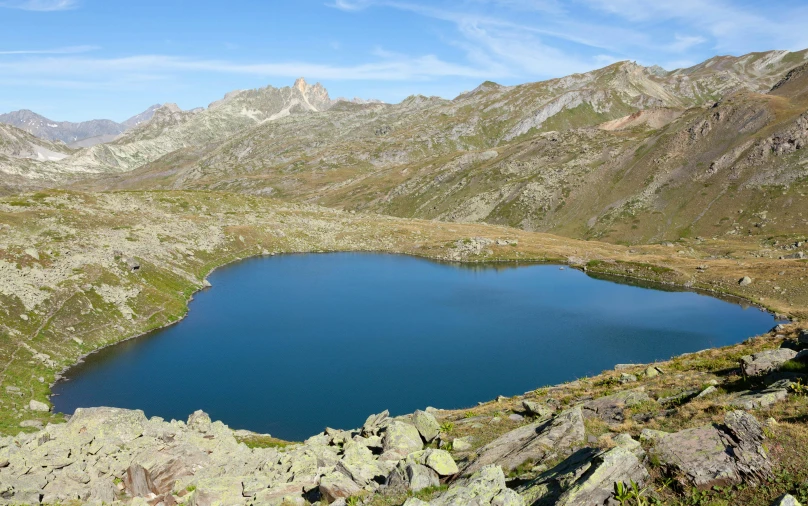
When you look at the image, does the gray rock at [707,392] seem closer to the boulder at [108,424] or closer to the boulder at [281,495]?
the boulder at [281,495]

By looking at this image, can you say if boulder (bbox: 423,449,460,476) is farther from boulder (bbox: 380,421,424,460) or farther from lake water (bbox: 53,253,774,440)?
lake water (bbox: 53,253,774,440)

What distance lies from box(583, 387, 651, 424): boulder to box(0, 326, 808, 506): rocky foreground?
4.6 inches

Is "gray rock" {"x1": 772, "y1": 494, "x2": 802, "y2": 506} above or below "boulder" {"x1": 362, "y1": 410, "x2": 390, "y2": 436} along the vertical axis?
above

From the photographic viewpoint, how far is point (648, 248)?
472 ft

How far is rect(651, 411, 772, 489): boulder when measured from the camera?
16.4 meters

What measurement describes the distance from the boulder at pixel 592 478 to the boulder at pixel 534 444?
329 centimetres

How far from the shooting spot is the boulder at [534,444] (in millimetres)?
22328

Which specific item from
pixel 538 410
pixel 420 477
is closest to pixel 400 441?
pixel 420 477

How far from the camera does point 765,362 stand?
99.5 ft

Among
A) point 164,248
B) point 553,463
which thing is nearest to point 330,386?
point 553,463

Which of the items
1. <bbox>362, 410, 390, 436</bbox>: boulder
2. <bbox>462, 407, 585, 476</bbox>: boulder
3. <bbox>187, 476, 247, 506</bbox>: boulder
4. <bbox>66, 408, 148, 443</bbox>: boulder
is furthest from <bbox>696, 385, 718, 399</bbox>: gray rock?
<bbox>66, 408, 148, 443</bbox>: boulder

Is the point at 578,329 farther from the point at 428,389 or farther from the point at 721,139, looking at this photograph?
the point at 721,139

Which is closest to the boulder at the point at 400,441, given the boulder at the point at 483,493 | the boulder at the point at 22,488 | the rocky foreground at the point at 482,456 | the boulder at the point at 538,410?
the rocky foreground at the point at 482,456

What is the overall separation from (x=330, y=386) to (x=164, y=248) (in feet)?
240
